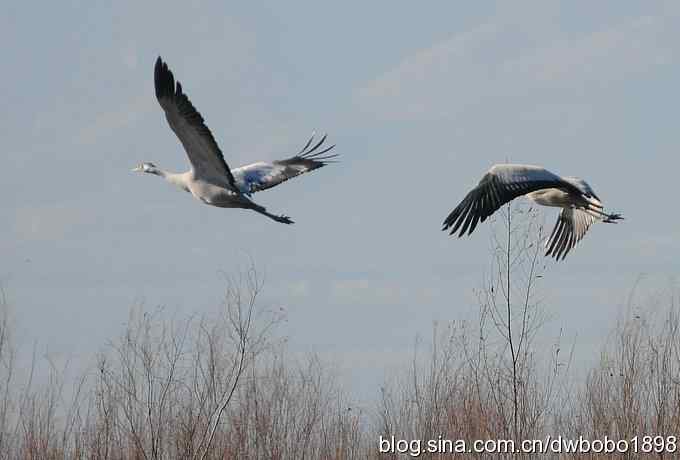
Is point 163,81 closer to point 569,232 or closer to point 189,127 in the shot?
point 189,127

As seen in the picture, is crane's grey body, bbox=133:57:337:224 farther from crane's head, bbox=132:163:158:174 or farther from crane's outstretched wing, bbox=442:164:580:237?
crane's outstretched wing, bbox=442:164:580:237

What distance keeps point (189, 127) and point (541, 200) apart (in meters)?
4.28

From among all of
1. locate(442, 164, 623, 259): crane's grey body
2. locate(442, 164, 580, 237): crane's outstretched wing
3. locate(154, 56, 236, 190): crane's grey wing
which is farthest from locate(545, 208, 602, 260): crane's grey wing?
locate(154, 56, 236, 190): crane's grey wing

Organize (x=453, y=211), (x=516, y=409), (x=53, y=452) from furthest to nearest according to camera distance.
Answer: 1. (x=53, y=452)
2. (x=516, y=409)
3. (x=453, y=211)

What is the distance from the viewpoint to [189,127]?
12.7 metres

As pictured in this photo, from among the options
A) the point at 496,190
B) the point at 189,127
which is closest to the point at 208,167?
the point at 189,127

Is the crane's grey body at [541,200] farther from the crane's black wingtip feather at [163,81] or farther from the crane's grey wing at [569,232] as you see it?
the crane's black wingtip feather at [163,81]

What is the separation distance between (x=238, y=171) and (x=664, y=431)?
5.52 meters

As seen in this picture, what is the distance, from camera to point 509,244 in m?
12.5

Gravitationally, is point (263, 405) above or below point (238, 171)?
below

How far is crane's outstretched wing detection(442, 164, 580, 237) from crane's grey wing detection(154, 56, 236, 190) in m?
2.63

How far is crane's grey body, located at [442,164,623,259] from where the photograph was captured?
12.1 m

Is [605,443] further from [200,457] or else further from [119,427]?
[119,427]

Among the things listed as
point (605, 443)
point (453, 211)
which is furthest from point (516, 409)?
point (453, 211)
